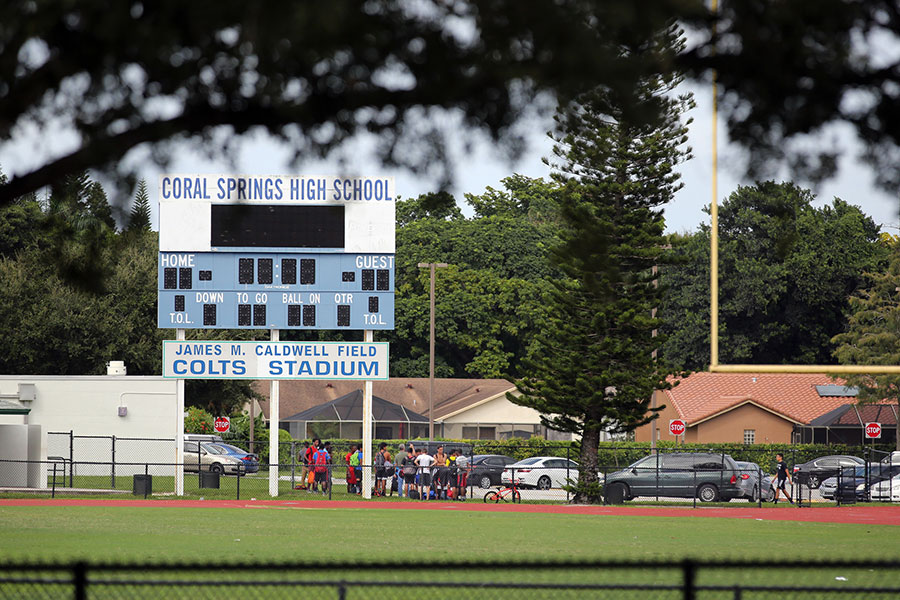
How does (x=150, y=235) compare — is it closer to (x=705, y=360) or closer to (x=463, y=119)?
(x=705, y=360)

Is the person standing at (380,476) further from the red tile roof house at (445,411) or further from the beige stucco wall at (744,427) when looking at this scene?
the beige stucco wall at (744,427)

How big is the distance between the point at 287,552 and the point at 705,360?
17.5m

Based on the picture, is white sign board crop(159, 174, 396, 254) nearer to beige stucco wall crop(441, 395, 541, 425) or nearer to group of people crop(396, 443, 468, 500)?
group of people crop(396, 443, 468, 500)

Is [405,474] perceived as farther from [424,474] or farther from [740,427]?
[740,427]

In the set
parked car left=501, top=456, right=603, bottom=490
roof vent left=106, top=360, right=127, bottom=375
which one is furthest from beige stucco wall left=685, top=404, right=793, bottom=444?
roof vent left=106, top=360, right=127, bottom=375

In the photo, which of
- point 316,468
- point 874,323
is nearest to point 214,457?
point 316,468

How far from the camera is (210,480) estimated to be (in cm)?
3409

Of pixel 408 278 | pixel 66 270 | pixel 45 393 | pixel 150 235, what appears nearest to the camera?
pixel 66 270

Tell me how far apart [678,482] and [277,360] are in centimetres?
1165

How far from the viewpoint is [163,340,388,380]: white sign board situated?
1266 inches

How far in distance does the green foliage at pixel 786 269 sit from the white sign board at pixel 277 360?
9519 millimetres

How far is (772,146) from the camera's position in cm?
596

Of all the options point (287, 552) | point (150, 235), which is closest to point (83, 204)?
point (287, 552)

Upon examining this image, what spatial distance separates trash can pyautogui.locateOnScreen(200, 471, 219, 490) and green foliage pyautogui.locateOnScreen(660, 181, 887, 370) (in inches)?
586
